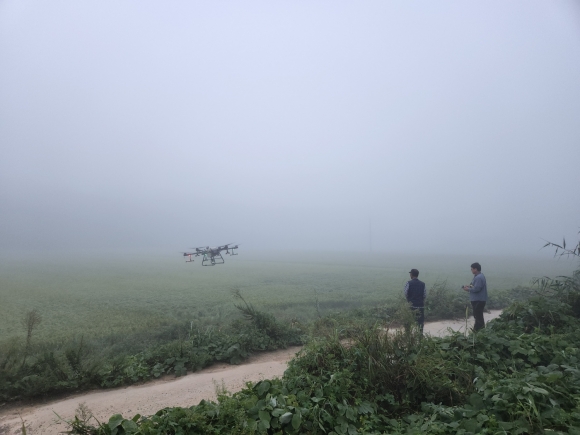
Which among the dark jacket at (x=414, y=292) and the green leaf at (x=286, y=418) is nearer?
the green leaf at (x=286, y=418)

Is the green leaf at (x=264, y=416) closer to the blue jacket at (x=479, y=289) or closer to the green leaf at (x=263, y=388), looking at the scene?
the green leaf at (x=263, y=388)

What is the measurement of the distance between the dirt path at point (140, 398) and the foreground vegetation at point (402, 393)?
0.71 m

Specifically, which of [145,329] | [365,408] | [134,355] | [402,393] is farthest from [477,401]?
[145,329]

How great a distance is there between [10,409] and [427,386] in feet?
25.8

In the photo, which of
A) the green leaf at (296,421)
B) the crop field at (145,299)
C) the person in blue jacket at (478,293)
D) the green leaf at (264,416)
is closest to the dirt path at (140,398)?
the green leaf at (264,416)

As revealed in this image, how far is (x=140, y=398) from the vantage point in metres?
6.56

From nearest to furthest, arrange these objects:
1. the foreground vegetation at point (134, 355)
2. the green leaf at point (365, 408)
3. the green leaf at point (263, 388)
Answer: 1. the green leaf at point (365, 408)
2. the green leaf at point (263, 388)
3. the foreground vegetation at point (134, 355)

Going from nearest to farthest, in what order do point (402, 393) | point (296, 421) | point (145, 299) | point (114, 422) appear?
1. point (114, 422)
2. point (296, 421)
3. point (402, 393)
4. point (145, 299)

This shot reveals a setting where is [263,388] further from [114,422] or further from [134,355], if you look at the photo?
[134,355]

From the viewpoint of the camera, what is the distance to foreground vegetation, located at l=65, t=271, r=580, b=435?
4098mm

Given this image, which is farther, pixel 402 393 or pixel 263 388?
pixel 402 393

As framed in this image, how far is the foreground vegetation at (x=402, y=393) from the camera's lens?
4.10 meters

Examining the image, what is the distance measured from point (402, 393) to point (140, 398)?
517cm

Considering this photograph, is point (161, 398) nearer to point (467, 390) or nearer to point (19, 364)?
point (19, 364)
